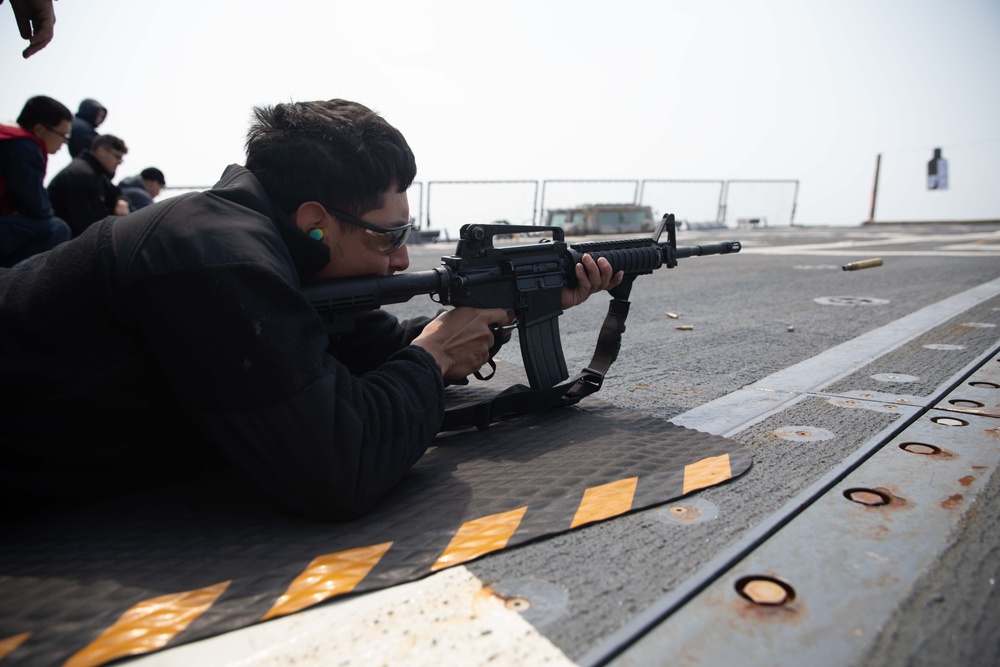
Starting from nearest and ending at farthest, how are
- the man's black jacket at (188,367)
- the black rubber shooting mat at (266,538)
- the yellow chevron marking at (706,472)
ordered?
the black rubber shooting mat at (266,538) → the man's black jacket at (188,367) → the yellow chevron marking at (706,472)

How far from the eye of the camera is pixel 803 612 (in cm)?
95

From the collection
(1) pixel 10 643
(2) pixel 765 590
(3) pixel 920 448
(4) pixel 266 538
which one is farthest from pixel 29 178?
(3) pixel 920 448

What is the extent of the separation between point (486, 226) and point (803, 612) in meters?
1.52

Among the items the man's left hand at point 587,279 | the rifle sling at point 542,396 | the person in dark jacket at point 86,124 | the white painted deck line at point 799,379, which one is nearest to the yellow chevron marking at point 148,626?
the rifle sling at point 542,396

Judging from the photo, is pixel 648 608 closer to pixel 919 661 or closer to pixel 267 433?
pixel 919 661

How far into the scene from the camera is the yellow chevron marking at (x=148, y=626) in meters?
0.95

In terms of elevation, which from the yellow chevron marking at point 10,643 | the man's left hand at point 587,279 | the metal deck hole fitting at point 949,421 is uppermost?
the man's left hand at point 587,279

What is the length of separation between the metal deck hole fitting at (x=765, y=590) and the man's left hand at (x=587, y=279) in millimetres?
1544

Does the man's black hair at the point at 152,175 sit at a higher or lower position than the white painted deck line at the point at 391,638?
higher

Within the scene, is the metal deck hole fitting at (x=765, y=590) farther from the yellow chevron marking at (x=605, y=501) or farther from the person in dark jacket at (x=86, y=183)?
the person in dark jacket at (x=86, y=183)

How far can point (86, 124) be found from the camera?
259 inches

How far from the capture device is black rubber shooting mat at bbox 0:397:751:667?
1.04m

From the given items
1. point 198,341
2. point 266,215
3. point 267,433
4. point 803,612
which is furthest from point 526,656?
point 266,215

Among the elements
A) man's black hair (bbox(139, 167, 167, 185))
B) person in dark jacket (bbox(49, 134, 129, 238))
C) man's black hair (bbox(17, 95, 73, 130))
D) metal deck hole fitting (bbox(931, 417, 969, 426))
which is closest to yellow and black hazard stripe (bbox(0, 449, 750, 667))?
metal deck hole fitting (bbox(931, 417, 969, 426))
